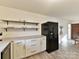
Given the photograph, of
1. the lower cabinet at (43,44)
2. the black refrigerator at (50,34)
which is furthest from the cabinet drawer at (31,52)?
the black refrigerator at (50,34)

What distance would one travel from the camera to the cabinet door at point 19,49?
3.56 metres

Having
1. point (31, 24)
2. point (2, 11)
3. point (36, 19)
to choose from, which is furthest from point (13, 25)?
point (36, 19)

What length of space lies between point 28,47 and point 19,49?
0.54 meters

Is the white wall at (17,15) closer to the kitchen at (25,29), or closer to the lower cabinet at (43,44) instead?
the kitchen at (25,29)

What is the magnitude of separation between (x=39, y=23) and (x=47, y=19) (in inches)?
39.9

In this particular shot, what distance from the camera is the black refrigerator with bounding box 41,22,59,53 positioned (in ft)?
17.3

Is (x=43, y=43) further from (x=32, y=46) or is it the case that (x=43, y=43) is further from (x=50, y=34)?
(x=32, y=46)

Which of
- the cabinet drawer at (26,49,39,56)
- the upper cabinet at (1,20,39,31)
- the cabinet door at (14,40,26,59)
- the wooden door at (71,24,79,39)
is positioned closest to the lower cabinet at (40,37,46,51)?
the cabinet drawer at (26,49,39,56)

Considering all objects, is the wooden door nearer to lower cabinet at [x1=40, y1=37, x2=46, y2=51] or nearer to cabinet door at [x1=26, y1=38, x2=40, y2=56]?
lower cabinet at [x1=40, y1=37, x2=46, y2=51]

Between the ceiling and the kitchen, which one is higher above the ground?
the ceiling

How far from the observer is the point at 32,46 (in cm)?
439

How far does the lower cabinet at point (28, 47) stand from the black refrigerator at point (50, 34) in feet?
0.88

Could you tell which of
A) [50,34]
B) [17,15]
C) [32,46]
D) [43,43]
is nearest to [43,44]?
[43,43]

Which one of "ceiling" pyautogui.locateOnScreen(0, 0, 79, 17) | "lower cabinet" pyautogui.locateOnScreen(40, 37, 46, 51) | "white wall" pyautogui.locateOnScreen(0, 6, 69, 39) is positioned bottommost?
"lower cabinet" pyautogui.locateOnScreen(40, 37, 46, 51)
